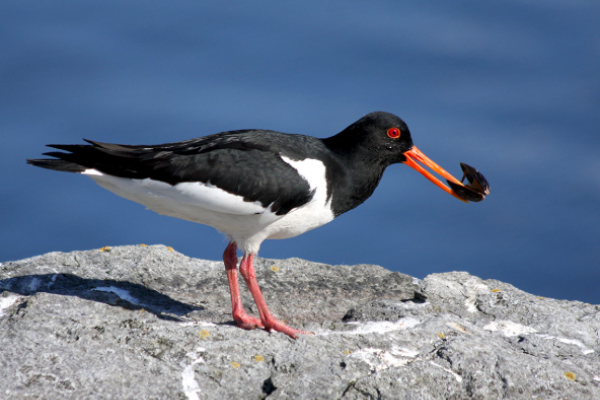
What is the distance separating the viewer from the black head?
5.83 m

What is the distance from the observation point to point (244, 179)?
205 inches

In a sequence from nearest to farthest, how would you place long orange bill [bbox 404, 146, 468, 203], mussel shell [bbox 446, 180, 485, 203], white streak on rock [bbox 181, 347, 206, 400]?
white streak on rock [bbox 181, 347, 206, 400] < mussel shell [bbox 446, 180, 485, 203] < long orange bill [bbox 404, 146, 468, 203]

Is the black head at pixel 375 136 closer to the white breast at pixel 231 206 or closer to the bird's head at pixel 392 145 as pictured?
the bird's head at pixel 392 145

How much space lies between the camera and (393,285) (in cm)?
648

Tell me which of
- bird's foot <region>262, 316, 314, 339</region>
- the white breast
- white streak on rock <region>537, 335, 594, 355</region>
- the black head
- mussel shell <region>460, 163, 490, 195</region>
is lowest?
bird's foot <region>262, 316, 314, 339</region>

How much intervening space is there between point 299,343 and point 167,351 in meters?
1.07

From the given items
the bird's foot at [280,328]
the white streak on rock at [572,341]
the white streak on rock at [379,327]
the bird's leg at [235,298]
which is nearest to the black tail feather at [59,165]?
the bird's leg at [235,298]

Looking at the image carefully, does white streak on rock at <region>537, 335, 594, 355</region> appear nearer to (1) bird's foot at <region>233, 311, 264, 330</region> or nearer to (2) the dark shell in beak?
(2) the dark shell in beak

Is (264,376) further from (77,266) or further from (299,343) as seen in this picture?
(77,266)

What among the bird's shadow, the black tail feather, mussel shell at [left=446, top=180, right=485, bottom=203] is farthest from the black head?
the black tail feather

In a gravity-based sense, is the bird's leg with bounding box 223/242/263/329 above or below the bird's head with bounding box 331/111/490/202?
below

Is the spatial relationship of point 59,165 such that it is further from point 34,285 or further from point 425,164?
point 425,164

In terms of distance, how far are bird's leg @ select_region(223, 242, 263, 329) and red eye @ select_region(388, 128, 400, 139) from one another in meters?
1.90

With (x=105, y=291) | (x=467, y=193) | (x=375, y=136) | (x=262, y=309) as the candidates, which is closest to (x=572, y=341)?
(x=467, y=193)
